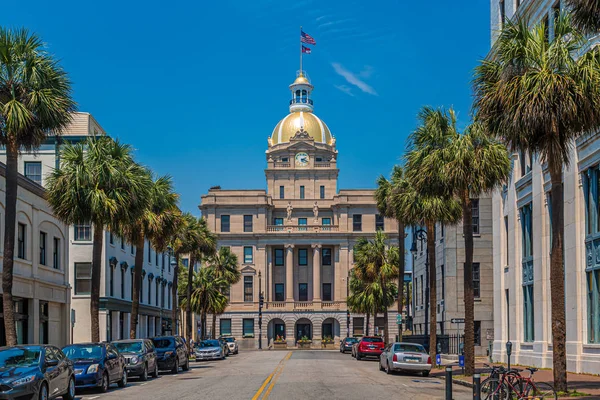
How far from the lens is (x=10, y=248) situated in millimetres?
26188

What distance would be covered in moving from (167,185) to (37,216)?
7.32 m

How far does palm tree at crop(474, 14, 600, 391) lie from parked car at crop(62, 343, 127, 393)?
1352 centimetres

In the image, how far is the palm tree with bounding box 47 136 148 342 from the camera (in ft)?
108

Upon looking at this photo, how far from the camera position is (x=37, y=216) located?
40031 mm

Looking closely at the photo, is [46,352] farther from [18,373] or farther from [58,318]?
[58,318]

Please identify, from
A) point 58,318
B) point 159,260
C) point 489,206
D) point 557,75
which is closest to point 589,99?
point 557,75

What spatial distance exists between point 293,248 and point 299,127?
63.8ft

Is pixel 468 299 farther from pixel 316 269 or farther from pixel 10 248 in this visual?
pixel 316 269

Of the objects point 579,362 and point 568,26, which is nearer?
point 568,26

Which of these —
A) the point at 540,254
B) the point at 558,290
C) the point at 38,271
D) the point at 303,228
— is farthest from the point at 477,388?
the point at 303,228

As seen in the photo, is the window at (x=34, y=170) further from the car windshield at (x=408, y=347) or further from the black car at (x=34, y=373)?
the black car at (x=34, y=373)

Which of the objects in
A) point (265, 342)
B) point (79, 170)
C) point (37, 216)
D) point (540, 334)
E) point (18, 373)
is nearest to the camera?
point (18, 373)

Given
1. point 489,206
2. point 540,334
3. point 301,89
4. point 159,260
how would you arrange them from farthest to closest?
1. point 301,89
2. point 159,260
3. point 489,206
4. point 540,334

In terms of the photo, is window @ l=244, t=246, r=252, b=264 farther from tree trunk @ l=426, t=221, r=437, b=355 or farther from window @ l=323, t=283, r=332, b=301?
tree trunk @ l=426, t=221, r=437, b=355
